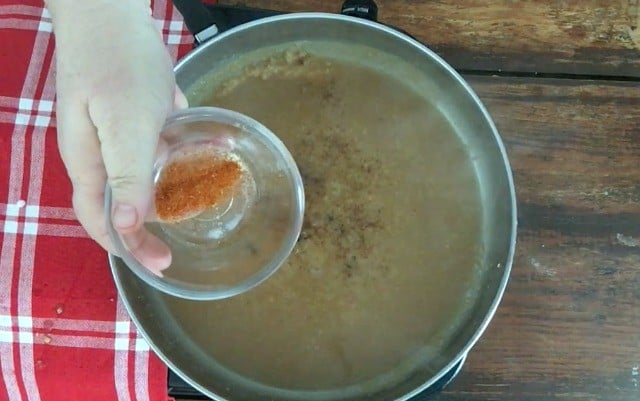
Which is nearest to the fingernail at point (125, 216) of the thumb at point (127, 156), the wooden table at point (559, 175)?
the thumb at point (127, 156)

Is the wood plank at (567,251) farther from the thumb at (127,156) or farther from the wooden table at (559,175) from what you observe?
the thumb at (127,156)

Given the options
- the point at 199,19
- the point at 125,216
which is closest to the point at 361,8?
the point at 199,19

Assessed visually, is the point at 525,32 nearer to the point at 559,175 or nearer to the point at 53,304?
the point at 559,175

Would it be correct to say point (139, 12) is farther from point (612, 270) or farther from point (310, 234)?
point (612, 270)

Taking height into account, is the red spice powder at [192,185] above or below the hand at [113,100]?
below

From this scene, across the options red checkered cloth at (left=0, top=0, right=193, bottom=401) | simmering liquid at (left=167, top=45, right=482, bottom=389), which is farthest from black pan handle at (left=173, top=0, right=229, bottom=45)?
red checkered cloth at (left=0, top=0, right=193, bottom=401)

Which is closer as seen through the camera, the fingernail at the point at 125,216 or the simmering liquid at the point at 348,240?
the fingernail at the point at 125,216

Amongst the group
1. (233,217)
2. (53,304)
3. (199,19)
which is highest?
(199,19)
